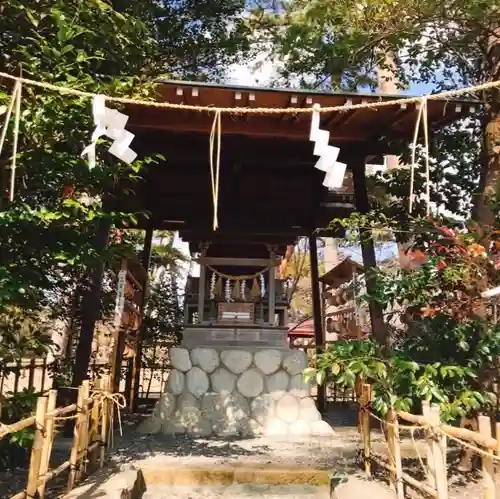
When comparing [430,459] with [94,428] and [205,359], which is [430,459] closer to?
[94,428]

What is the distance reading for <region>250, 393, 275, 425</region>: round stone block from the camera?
812 centimetres

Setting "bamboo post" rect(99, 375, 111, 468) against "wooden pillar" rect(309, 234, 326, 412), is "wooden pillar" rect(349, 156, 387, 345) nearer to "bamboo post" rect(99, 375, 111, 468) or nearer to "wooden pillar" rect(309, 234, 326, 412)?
"bamboo post" rect(99, 375, 111, 468)

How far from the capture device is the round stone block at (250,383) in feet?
27.5

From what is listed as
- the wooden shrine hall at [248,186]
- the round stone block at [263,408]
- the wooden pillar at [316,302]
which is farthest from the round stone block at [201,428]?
the wooden pillar at [316,302]

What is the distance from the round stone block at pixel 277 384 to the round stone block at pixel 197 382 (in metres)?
1.02

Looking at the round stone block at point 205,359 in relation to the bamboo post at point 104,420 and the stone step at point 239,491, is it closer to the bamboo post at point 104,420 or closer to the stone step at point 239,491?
the bamboo post at point 104,420

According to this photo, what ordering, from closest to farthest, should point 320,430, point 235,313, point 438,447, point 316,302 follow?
point 438,447 → point 320,430 → point 235,313 → point 316,302

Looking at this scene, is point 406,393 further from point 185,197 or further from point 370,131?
point 185,197

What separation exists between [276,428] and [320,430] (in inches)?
26.9

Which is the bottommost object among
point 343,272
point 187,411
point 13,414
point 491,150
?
point 187,411

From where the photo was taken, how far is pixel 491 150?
569 cm

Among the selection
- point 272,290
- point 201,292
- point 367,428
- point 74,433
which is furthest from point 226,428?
point 74,433

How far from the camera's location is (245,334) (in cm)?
938

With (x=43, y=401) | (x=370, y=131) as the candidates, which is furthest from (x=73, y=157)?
(x=370, y=131)
